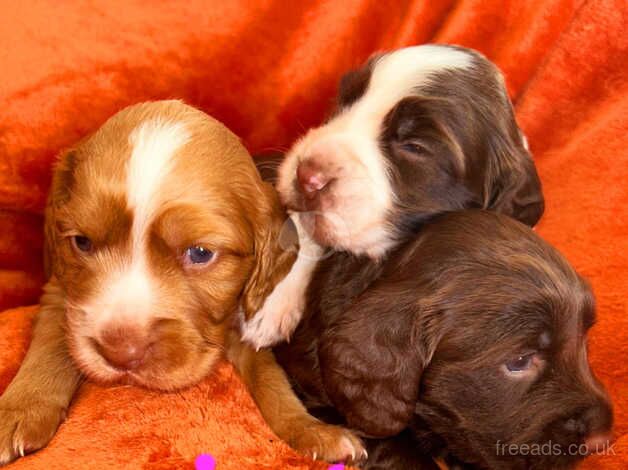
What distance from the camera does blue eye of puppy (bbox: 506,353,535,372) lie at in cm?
282

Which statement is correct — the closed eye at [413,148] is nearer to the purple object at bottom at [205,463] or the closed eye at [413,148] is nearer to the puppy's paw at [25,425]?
the purple object at bottom at [205,463]

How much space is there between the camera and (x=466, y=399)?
2871 millimetres

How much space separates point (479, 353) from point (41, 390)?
169cm

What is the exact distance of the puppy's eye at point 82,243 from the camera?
311 centimetres

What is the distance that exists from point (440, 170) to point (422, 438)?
3.64 ft

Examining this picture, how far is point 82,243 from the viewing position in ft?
10.3

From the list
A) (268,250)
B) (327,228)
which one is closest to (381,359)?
(327,228)

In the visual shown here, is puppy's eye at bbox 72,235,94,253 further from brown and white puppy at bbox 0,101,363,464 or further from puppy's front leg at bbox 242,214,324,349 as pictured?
puppy's front leg at bbox 242,214,324,349

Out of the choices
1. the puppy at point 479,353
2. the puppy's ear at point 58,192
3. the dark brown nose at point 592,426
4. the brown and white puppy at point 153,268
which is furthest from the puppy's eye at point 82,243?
the dark brown nose at point 592,426

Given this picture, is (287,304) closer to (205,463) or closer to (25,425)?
(205,463)

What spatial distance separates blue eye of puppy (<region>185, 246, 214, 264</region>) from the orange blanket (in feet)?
1.71

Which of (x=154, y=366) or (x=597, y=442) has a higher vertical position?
(x=597, y=442)

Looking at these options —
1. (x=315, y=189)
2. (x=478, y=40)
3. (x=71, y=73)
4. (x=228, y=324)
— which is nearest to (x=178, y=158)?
(x=315, y=189)

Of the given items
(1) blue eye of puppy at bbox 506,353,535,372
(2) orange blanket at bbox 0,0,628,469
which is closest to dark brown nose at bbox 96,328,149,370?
(2) orange blanket at bbox 0,0,628,469
